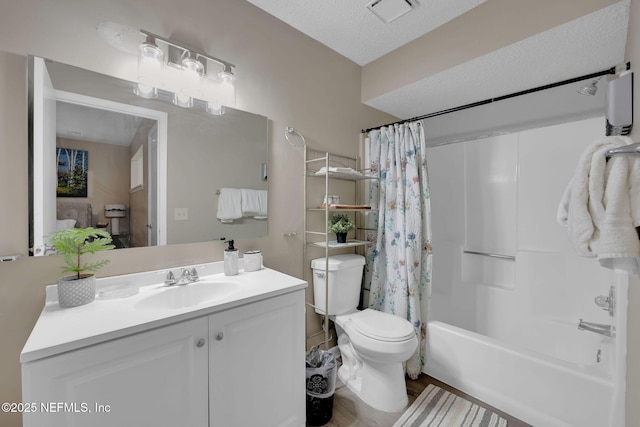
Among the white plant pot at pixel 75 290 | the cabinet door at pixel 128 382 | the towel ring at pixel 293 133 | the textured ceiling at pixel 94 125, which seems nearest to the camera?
the cabinet door at pixel 128 382

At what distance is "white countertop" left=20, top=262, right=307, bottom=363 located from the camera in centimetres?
77

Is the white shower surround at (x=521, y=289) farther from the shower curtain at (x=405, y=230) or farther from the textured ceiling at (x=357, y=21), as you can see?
the textured ceiling at (x=357, y=21)

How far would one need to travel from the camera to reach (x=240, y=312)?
1.09 metres

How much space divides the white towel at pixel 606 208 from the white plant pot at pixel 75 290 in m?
1.60

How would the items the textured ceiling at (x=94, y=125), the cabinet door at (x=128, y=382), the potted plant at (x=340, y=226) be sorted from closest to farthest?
the cabinet door at (x=128, y=382) → the textured ceiling at (x=94, y=125) → the potted plant at (x=340, y=226)

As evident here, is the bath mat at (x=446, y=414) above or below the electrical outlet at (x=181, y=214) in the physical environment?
below

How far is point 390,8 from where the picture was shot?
162 centimetres

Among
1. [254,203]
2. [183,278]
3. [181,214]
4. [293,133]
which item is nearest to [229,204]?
[254,203]

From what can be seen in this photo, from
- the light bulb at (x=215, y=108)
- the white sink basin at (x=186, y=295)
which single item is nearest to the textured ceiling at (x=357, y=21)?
the light bulb at (x=215, y=108)

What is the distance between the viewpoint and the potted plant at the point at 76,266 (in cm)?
100

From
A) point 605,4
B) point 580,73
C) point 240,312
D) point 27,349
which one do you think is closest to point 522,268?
point 580,73

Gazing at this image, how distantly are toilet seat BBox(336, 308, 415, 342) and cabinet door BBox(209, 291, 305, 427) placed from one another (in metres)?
0.50

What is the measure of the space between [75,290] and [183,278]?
411mm

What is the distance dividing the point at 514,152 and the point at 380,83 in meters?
1.31
